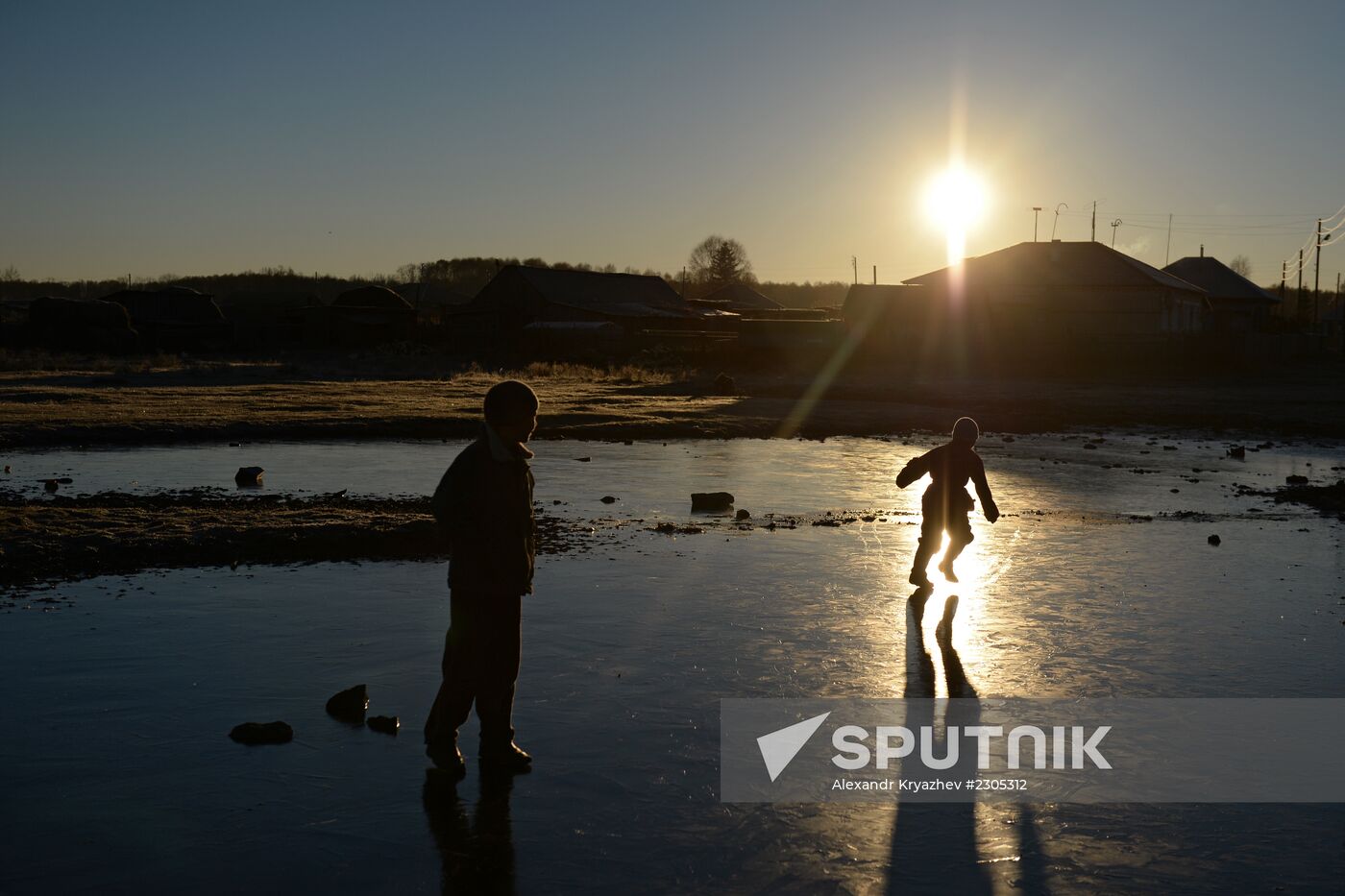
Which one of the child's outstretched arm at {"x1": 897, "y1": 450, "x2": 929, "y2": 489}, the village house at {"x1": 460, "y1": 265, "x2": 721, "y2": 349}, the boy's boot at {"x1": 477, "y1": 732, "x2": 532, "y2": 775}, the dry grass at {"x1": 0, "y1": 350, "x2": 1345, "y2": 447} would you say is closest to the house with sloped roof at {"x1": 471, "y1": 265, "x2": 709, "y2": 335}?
the village house at {"x1": 460, "y1": 265, "x2": 721, "y2": 349}

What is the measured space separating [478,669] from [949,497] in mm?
5403

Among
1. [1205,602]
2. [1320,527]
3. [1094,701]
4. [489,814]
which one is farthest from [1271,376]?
[489,814]

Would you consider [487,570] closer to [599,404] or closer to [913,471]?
[913,471]

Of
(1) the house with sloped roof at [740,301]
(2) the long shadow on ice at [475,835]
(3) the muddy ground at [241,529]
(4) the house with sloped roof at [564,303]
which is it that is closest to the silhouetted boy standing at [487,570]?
(2) the long shadow on ice at [475,835]

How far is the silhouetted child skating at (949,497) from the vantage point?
9.88m

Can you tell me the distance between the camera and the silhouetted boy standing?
550 cm

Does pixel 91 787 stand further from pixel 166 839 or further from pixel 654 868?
pixel 654 868

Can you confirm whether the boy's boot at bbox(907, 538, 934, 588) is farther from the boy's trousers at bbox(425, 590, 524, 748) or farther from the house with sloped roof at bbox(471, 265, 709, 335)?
the house with sloped roof at bbox(471, 265, 709, 335)

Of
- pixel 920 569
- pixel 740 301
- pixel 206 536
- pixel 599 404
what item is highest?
pixel 740 301

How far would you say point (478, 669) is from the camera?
219 inches

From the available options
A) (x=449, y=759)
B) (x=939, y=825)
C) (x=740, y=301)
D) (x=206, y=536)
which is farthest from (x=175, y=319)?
(x=939, y=825)

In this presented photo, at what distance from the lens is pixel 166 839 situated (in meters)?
4.72

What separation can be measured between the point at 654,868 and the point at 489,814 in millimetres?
856

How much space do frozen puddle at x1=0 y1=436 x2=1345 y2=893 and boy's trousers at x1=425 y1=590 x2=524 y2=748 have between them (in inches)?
10.3
